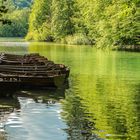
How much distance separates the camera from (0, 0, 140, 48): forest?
2436 inches

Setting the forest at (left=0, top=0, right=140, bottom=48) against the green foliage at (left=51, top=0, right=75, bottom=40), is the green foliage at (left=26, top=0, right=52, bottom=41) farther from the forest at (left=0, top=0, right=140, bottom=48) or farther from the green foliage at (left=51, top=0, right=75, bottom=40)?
the green foliage at (left=51, top=0, right=75, bottom=40)

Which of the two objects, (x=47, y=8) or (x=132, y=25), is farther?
Result: (x=47, y=8)

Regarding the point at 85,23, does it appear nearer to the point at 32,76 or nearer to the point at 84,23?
the point at 84,23

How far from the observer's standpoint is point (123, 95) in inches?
869

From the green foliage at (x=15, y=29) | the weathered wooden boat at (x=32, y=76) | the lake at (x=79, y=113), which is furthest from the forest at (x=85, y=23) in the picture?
the green foliage at (x=15, y=29)

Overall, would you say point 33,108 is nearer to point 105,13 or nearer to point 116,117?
point 116,117

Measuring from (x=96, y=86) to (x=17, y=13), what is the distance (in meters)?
140

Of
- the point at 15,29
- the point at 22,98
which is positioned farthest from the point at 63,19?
the point at 22,98

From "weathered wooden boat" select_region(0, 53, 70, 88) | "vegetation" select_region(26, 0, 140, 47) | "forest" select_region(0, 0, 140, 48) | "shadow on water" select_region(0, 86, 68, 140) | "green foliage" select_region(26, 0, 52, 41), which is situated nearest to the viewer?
"shadow on water" select_region(0, 86, 68, 140)

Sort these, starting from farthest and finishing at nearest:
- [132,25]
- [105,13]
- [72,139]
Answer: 1. [105,13]
2. [132,25]
3. [72,139]

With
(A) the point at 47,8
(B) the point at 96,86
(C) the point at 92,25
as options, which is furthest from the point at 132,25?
(A) the point at 47,8

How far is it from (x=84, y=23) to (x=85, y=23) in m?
2.08

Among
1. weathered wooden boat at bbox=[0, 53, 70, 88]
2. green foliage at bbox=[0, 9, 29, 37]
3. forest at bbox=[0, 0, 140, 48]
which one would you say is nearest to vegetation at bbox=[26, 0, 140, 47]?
forest at bbox=[0, 0, 140, 48]

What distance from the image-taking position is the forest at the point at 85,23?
61875 mm
